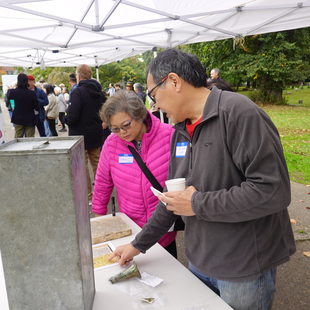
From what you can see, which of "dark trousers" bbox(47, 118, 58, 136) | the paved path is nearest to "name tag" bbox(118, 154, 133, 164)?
the paved path

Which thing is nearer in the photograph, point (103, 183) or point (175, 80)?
point (175, 80)

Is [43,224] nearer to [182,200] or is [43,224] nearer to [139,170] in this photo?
[182,200]

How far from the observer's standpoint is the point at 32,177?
0.81m

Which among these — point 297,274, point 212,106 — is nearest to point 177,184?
point 212,106

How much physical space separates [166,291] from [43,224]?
62cm

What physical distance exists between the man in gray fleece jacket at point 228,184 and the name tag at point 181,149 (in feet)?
0.13

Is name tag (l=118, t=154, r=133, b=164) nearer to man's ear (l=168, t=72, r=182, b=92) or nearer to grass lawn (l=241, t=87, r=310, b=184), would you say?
man's ear (l=168, t=72, r=182, b=92)

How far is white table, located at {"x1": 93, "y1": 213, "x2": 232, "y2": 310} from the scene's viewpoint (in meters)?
1.14

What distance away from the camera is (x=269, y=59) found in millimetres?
16016

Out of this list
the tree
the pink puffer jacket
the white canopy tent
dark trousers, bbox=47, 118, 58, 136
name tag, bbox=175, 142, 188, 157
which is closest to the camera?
name tag, bbox=175, 142, 188, 157

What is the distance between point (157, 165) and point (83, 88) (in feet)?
8.68

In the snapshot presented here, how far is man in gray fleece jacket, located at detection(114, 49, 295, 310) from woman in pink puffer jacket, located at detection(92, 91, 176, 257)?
0.61 metres

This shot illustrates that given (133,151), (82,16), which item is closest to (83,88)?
(82,16)

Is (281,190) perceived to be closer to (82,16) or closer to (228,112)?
(228,112)
